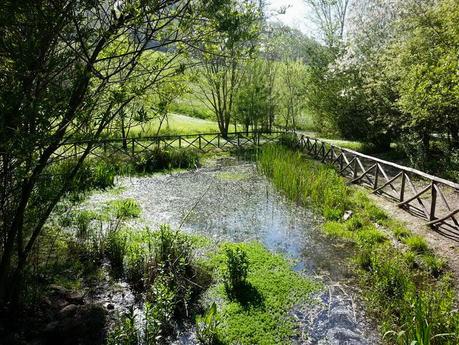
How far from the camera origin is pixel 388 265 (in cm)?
582

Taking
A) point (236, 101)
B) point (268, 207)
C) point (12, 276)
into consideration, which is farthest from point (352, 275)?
point (236, 101)

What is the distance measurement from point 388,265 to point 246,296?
2.35 meters

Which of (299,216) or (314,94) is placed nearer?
(299,216)

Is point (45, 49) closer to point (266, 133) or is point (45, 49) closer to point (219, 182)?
point (219, 182)

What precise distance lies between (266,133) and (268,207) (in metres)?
14.1

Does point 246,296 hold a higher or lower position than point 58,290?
lower

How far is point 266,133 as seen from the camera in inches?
941

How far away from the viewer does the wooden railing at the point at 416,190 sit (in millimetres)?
7516

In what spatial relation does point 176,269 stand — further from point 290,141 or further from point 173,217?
point 290,141

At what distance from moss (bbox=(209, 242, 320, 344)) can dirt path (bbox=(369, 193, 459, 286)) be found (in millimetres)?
2429

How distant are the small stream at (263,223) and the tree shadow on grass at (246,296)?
560 mm

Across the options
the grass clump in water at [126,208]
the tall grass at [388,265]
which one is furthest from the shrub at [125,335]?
the grass clump in water at [126,208]

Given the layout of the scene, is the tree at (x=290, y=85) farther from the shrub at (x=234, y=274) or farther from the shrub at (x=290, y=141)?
the shrub at (x=234, y=274)

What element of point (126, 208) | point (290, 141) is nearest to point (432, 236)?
point (126, 208)
